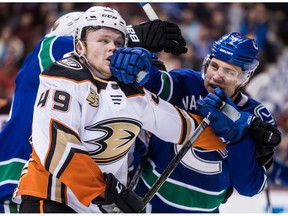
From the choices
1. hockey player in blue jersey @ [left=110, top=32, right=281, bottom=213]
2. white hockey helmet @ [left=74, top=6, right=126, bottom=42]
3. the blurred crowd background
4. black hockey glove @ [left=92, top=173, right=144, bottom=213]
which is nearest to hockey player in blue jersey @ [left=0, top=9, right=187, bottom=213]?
hockey player in blue jersey @ [left=110, top=32, right=281, bottom=213]

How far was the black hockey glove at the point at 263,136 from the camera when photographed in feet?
10.6

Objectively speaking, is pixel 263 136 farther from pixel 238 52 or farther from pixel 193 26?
pixel 193 26

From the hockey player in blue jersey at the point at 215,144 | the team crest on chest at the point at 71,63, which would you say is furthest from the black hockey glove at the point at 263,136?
the team crest on chest at the point at 71,63

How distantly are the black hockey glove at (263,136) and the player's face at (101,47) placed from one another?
0.70 metres

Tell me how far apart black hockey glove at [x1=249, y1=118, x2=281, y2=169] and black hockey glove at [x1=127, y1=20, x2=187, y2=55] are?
0.47m

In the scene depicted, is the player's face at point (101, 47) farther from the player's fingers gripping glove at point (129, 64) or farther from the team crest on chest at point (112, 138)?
the team crest on chest at point (112, 138)

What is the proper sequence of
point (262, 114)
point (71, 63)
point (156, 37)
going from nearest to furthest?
point (71, 63) < point (156, 37) < point (262, 114)

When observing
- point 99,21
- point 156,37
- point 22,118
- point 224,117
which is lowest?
point 22,118

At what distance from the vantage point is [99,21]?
301cm

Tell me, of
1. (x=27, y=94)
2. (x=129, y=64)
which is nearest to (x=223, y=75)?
(x=129, y=64)

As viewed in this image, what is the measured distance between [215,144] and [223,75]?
0.99 ft

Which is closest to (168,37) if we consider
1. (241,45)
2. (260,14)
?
(241,45)

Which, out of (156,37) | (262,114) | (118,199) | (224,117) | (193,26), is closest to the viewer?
(118,199)

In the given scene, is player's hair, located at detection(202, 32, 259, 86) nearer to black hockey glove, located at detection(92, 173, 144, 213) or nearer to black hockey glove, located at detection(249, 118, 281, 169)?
black hockey glove, located at detection(249, 118, 281, 169)
